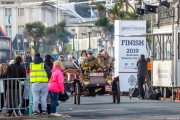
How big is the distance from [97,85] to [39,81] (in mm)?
7002

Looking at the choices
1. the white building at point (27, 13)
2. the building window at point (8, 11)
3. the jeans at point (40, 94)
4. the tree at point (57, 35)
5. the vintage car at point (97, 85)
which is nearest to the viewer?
the jeans at point (40, 94)

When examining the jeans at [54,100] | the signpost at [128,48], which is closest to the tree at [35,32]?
the signpost at [128,48]

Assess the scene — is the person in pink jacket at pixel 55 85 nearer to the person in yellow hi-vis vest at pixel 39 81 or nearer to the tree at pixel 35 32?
the person in yellow hi-vis vest at pixel 39 81

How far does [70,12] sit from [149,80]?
12412cm

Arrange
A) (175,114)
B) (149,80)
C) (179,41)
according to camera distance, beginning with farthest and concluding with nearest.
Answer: (149,80)
(179,41)
(175,114)

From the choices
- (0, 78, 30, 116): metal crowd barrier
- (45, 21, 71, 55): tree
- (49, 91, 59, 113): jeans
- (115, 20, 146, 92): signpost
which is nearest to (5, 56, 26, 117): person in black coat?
(0, 78, 30, 116): metal crowd barrier

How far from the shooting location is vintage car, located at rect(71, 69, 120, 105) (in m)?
27.5

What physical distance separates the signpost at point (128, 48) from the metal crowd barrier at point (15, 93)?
13.7 m

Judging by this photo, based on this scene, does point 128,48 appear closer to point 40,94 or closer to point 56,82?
point 56,82

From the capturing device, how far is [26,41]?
11631 cm

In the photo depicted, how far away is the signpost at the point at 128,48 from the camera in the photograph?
3516cm

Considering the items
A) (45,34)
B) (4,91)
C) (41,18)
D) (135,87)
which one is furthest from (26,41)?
(4,91)

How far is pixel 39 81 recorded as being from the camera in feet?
68.5

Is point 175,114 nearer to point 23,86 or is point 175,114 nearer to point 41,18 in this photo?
point 23,86
